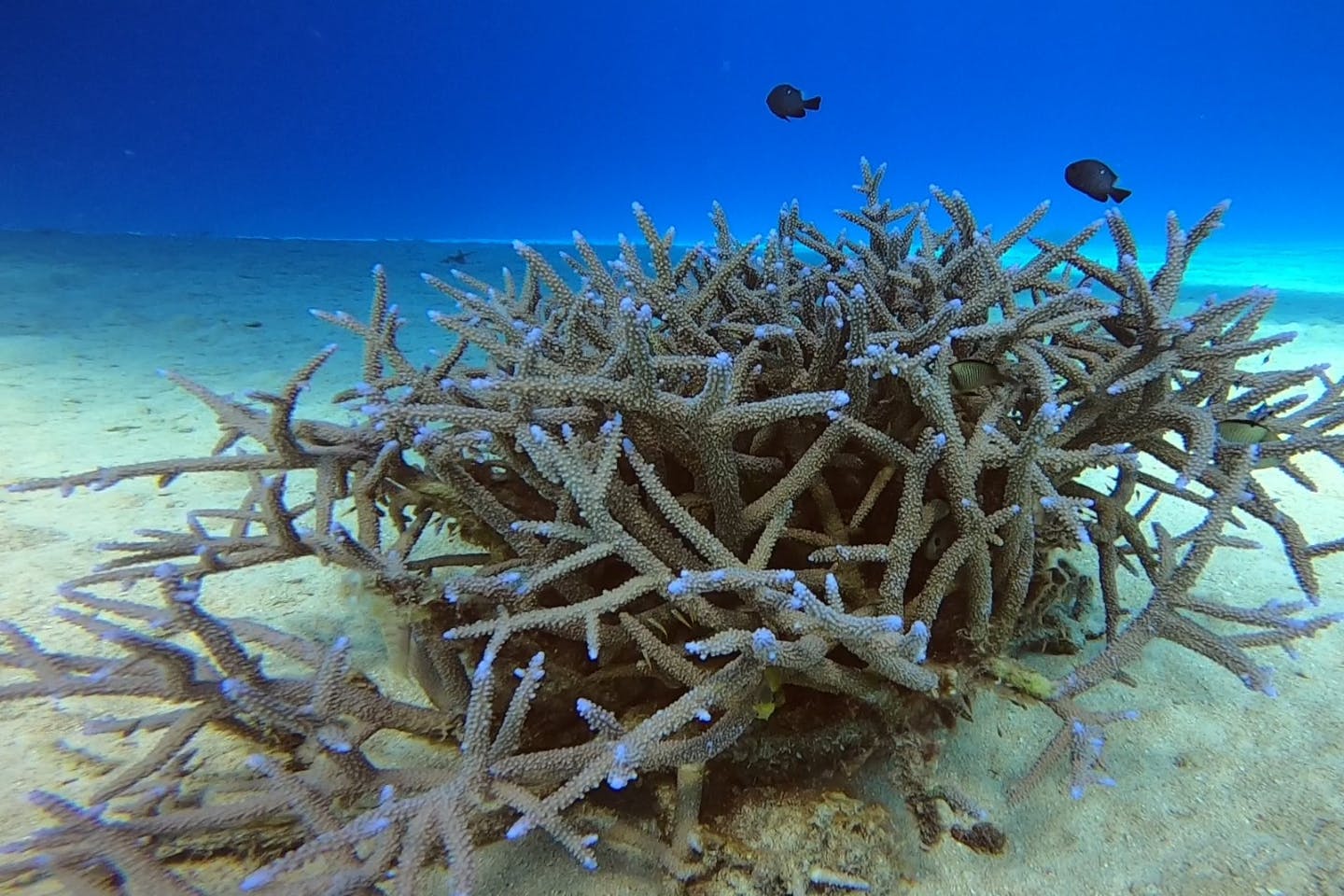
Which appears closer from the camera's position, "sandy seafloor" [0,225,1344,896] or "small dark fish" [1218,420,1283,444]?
"sandy seafloor" [0,225,1344,896]

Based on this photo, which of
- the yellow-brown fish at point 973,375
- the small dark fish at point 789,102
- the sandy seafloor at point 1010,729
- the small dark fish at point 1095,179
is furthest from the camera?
the small dark fish at point 789,102

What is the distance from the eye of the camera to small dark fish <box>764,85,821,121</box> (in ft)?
22.8

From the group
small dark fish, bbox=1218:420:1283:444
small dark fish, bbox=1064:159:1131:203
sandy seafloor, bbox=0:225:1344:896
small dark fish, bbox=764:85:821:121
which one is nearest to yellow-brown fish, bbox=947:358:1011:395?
small dark fish, bbox=1218:420:1283:444

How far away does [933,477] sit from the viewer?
217cm

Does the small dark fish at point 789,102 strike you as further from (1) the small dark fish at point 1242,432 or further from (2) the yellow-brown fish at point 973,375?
(1) the small dark fish at point 1242,432

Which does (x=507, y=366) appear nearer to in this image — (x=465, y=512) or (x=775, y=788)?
(x=465, y=512)

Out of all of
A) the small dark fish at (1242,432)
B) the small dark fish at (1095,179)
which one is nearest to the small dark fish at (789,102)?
the small dark fish at (1095,179)

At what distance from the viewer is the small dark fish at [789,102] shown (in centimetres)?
696

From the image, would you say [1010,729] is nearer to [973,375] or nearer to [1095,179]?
[973,375]

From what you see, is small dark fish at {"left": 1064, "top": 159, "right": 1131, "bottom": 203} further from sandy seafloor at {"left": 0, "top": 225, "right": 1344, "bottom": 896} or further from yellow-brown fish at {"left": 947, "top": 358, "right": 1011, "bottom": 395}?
yellow-brown fish at {"left": 947, "top": 358, "right": 1011, "bottom": 395}

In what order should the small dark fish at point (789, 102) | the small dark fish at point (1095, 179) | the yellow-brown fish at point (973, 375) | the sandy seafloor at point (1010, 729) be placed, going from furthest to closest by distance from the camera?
1. the small dark fish at point (789, 102)
2. the small dark fish at point (1095, 179)
3. the yellow-brown fish at point (973, 375)
4. the sandy seafloor at point (1010, 729)

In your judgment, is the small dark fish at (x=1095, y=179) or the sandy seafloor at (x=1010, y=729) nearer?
the sandy seafloor at (x=1010, y=729)

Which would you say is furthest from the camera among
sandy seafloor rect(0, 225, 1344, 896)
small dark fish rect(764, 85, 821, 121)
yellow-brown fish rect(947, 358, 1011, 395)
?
small dark fish rect(764, 85, 821, 121)

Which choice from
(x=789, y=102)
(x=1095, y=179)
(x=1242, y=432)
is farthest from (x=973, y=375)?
(x=789, y=102)
